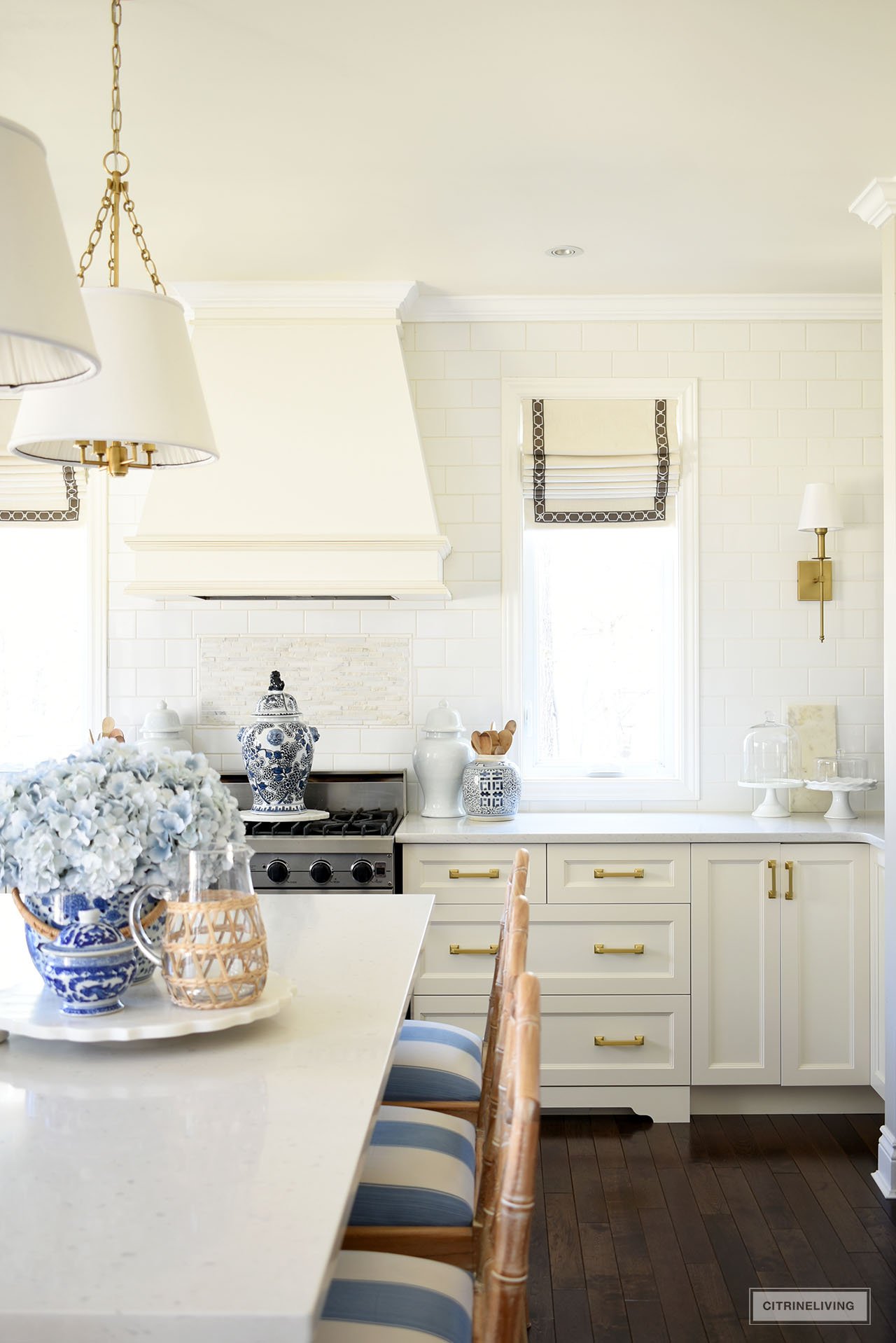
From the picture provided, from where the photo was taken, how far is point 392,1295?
140 centimetres

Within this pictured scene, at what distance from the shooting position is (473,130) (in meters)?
2.82

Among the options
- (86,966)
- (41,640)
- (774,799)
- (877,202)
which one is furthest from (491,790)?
(86,966)

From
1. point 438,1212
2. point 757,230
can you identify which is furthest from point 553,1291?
point 757,230

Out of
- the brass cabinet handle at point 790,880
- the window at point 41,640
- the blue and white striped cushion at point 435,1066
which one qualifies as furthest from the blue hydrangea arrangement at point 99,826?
the window at point 41,640

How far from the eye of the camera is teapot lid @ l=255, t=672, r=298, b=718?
3814 millimetres

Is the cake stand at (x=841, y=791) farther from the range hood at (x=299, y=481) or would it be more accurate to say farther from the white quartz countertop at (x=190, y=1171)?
the white quartz countertop at (x=190, y=1171)

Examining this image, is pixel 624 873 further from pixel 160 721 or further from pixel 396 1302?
pixel 396 1302

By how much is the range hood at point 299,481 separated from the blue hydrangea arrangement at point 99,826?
2.22m

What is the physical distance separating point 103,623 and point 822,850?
9.01 feet

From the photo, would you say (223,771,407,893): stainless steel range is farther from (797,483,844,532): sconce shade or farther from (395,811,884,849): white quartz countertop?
(797,483,844,532): sconce shade

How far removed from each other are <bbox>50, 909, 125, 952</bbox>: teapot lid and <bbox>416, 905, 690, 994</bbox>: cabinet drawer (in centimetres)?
217

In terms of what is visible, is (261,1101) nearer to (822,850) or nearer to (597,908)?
(597,908)

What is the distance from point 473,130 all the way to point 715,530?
73.5 inches

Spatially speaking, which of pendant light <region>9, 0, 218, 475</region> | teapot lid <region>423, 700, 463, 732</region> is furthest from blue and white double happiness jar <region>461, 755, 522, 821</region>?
pendant light <region>9, 0, 218, 475</region>
